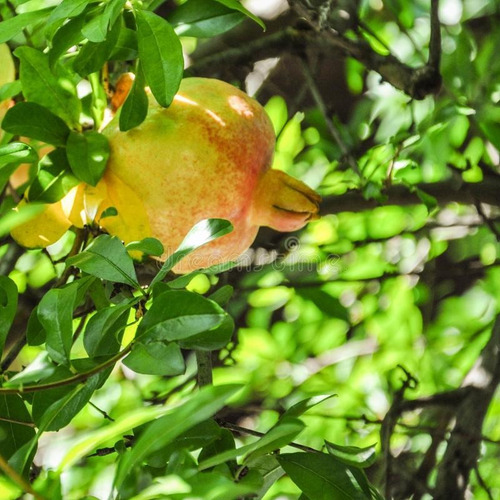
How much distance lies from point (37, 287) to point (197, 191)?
63 centimetres

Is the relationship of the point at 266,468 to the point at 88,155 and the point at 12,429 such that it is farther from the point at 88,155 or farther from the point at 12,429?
the point at 88,155

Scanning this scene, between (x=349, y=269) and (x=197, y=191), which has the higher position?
(x=197, y=191)

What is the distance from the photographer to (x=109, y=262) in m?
0.60

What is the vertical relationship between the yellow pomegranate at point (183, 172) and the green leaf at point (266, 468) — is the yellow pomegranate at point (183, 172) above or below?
above

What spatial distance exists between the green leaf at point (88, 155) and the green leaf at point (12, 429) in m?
0.20

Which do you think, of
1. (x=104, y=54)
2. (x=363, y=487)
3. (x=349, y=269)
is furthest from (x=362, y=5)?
(x=363, y=487)

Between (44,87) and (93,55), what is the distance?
7 centimetres

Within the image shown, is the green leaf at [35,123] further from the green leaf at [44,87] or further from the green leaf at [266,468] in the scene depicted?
the green leaf at [266,468]

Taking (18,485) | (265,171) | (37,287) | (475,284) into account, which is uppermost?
(18,485)

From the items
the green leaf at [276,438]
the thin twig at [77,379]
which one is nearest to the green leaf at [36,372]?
the thin twig at [77,379]

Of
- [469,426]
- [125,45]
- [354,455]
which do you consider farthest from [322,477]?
[469,426]

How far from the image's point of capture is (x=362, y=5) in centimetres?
127

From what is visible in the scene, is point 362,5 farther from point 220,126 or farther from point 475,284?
point 220,126

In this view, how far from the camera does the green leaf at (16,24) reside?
2.18 ft
